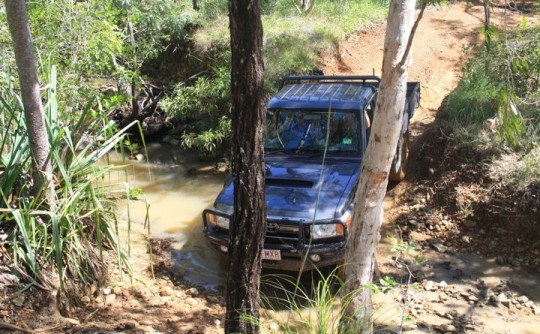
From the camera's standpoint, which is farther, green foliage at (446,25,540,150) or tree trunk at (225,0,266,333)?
green foliage at (446,25,540,150)

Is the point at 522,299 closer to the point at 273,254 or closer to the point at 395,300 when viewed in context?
the point at 395,300

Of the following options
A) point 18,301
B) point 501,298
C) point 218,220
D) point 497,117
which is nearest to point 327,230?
point 218,220

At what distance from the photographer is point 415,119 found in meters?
10.1

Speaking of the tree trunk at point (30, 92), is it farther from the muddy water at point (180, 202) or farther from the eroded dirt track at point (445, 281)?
the eroded dirt track at point (445, 281)

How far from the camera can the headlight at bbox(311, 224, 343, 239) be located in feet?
16.1

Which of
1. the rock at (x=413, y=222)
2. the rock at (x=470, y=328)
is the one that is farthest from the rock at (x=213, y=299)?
the rock at (x=413, y=222)

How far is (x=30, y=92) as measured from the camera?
13.3 ft

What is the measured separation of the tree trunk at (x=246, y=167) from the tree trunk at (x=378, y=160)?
0.66 m

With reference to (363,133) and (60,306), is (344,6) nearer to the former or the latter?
(363,133)

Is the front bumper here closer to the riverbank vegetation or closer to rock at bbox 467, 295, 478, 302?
rock at bbox 467, 295, 478, 302

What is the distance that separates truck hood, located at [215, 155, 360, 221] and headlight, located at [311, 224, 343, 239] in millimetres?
87

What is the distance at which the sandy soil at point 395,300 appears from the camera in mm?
3838

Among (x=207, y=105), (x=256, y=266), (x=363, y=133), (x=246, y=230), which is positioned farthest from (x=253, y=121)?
(x=207, y=105)

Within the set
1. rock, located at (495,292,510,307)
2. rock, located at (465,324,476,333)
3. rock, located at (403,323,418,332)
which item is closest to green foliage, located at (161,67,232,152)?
rock, located at (403,323,418,332)
